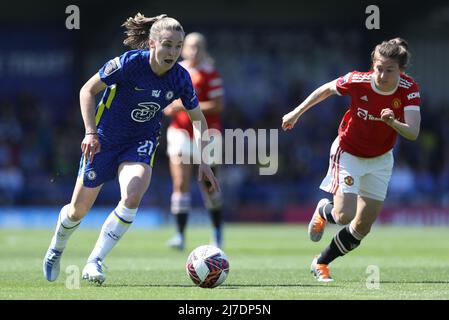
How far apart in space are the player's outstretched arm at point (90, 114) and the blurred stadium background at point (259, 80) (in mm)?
14504

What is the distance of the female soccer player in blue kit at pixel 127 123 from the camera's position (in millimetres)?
8359

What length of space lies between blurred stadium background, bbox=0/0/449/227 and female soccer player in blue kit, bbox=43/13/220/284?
14143 mm

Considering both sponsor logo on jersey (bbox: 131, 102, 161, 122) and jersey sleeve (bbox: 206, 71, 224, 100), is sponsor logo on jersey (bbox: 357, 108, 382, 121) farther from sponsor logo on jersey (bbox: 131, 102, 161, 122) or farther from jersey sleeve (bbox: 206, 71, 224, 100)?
jersey sleeve (bbox: 206, 71, 224, 100)

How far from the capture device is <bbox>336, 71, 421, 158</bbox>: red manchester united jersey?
8969 millimetres

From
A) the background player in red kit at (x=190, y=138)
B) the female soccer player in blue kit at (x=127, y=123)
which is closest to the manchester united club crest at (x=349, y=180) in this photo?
the female soccer player in blue kit at (x=127, y=123)

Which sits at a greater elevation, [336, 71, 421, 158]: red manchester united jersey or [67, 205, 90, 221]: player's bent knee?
[336, 71, 421, 158]: red manchester united jersey

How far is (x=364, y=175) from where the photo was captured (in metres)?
9.34

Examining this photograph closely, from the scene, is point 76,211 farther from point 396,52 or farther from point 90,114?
point 396,52

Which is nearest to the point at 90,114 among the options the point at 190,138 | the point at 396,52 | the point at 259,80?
the point at 396,52

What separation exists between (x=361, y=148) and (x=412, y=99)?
2.44 ft

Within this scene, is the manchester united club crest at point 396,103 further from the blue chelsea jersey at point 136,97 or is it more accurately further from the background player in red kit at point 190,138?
the background player in red kit at point 190,138

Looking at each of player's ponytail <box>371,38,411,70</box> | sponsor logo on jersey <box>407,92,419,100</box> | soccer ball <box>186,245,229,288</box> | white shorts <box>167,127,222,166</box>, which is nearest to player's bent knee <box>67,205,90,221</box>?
soccer ball <box>186,245,229,288</box>
